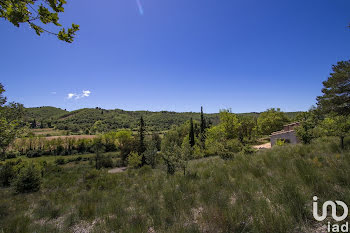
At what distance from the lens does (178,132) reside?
2931 inches

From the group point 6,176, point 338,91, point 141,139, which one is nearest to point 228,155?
point 338,91

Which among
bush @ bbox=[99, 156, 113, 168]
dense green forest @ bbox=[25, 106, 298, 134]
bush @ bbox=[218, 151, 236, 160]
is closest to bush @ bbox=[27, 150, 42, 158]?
bush @ bbox=[99, 156, 113, 168]

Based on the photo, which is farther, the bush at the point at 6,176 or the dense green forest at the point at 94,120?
the dense green forest at the point at 94,120

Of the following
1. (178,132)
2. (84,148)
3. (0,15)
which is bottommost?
(84,148)

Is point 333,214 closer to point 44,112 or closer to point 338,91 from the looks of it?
point 338,91

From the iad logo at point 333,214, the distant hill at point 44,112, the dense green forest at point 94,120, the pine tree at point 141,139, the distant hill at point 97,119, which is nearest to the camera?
the iad logo at point 333,214

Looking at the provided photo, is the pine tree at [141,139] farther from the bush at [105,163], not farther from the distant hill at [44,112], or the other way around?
the distant hill at [44,112]

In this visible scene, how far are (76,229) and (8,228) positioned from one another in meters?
1.81

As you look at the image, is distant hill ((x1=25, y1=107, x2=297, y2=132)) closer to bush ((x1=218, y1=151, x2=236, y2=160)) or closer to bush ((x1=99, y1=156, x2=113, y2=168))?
bush ((x1=99, y1=156, x2=113, y2=168))

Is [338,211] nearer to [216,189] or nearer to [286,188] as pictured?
[286,188]

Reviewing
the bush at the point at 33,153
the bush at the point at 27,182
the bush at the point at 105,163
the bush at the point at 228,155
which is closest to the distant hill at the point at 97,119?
the bush at the point at 33,153

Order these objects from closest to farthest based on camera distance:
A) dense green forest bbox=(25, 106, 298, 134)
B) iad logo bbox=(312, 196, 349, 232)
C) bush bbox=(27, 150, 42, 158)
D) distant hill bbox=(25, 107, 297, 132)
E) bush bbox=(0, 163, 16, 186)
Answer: iad logo bbox=(312, 196, 349, 232) < bush bbox=(0, 163, 16, 186) < bush bbox=(27, 150, 42, 158) < dense green forest bbox=(25, 106, 298, 134) < distant hill bbox=(25, 107, 297, 132)

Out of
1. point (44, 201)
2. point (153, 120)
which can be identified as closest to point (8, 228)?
Result: point (44, 201)

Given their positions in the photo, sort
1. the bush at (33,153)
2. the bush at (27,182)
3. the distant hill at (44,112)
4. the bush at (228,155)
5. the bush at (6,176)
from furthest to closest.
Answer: the distant hill at (44,112), the bush at (33,153), the bush at (6,176), the bush at (27,182), the bush at (228,155)
